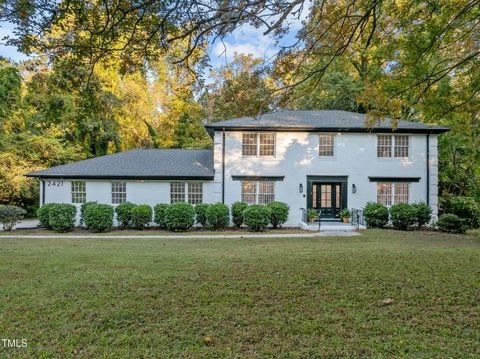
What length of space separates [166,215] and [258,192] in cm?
496

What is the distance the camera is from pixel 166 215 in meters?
15.0

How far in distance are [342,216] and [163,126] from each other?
59.3ft

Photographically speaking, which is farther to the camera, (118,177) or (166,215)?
(118,177)

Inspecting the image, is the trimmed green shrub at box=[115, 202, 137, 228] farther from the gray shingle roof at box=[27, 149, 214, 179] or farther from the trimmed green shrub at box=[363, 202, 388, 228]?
the trimmed green shrub at box=[363, 202, 388, 228]

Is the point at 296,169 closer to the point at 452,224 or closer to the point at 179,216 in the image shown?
the point at 179,216

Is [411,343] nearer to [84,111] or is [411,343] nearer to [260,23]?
[260,23]

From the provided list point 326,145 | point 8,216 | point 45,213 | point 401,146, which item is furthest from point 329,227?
point 8,216

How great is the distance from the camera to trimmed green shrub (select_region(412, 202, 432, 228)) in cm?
1526

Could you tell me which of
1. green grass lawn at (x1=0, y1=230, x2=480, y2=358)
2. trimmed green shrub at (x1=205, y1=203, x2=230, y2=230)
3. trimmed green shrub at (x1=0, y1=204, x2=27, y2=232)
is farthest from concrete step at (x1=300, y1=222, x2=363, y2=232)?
trimmed green shrub at (x1=0, y1=204, x2=27, y2=232)

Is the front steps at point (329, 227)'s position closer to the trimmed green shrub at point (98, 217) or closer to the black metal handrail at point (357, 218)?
the black metal handrail at point (357, 218)

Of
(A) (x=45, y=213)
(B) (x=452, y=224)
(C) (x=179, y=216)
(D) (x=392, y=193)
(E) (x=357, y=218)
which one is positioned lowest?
(B) (x=452, y=224)

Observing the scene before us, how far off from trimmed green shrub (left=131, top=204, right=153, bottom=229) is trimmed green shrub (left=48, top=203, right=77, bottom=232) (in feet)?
9.54

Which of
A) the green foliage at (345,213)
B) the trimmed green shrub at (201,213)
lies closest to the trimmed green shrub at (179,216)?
the trimmed green shrub at (201,213)

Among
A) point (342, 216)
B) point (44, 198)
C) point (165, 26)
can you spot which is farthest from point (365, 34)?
point (44, 198)
